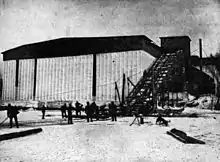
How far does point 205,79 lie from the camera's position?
2553 centimetres

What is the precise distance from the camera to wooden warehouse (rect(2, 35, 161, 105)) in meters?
19.0

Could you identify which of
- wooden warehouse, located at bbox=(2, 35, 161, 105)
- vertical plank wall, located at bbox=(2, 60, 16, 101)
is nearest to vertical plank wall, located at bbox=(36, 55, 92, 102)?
wooden warehouse, located at bbox=(2, 35, 161, 105)

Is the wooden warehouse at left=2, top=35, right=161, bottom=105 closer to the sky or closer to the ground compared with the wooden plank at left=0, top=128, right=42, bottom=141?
closer to the sky

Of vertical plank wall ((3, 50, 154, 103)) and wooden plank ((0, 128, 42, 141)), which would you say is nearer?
wooden plank ((0, 128, 42, 141))

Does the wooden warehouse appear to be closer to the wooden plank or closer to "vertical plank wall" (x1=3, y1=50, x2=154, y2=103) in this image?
"vertical plank wall" (x1=3, y1=50, x2=154, y2=103)

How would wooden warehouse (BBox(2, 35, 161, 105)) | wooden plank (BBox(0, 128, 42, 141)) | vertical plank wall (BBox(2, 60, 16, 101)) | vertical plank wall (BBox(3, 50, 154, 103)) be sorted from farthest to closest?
vertical plank wall (BBox(3, 50, 154, 103)) → wooden warehouse (BBox(2, 35, 161, 105)) → vertical plank wall (BBox(2, 60, 16, 101)) → wooden plank (BBox(0, 128, 42, 141))

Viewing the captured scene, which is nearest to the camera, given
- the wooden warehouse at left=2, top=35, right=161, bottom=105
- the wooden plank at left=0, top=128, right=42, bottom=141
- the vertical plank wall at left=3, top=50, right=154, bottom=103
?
the wooden plank at left=0, top=128, right=42, bottom=141

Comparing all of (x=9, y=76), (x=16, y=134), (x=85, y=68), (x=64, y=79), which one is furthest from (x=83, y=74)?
(x=16, y=134)

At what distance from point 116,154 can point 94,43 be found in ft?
45.6

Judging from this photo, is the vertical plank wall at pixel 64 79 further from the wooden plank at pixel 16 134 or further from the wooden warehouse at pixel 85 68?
the wooden plank at pixel 16 134

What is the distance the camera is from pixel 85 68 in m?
20.7

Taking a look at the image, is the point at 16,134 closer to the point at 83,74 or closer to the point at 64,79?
the point at 64,79

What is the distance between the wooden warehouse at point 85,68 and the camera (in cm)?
1895

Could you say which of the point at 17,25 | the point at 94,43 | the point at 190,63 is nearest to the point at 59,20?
the point at 17,25
